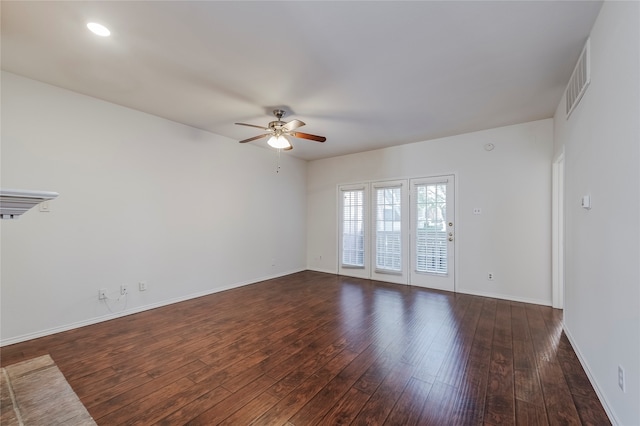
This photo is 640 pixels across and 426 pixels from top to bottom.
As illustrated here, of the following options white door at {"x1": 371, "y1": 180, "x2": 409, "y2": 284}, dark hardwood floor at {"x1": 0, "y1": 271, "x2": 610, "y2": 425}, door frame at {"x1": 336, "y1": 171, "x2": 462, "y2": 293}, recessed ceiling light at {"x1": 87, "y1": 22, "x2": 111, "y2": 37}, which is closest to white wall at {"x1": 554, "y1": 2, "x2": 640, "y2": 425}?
dark hardwood floor at {"x1": 0, "y1": 271, "x2": 610, "y2": 425}

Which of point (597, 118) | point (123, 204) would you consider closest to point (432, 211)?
point (597, 118)

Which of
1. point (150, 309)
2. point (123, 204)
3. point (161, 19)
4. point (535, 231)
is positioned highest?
point (161, 19)

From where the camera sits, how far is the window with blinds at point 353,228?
5945 millimetres

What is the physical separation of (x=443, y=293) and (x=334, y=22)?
4.38 meters

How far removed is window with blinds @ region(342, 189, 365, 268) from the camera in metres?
5.95

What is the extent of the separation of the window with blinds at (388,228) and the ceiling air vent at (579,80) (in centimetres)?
287

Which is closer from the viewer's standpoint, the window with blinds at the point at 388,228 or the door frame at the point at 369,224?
the door frame at the point at 369,224

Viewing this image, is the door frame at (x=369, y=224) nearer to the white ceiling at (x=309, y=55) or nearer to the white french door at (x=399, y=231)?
the white french door at (x=399, y=231)

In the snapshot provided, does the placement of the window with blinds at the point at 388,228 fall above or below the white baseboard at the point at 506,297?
above

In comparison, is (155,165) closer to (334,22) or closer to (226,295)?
(226,295)

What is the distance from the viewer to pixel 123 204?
3.60m

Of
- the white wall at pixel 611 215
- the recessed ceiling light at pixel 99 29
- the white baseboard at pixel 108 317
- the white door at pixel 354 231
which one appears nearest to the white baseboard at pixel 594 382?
the white wall at pixel 611 215

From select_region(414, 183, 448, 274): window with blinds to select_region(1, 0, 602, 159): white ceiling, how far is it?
1.54 metres

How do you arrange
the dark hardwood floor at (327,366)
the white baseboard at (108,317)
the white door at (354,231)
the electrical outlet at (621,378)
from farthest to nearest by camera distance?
the white door at (354,231) → the white baseboard at (108,317) → the dark hardwood floor at (327,366) → the electrical outlet at (621,378)
